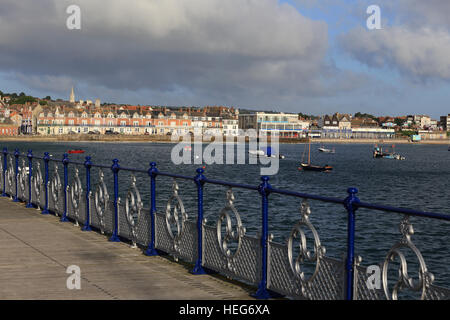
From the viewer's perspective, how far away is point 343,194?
5222 cm

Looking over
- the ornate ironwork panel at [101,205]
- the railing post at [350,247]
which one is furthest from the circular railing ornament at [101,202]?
the railing post at [350,247]

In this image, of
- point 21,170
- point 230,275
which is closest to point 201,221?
point 230,275

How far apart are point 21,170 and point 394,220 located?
22175 millimetres

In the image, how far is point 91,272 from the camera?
7.73 metres

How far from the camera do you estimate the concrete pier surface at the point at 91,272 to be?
667 cm

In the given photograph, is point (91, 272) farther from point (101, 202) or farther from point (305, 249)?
point (101, 202)

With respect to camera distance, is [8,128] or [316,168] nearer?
[316,168]

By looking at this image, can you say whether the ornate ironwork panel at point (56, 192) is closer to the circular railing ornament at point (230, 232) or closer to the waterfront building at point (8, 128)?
the circular railing ornament at point (230, 232)

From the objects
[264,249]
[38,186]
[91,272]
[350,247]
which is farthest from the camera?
[38,186]

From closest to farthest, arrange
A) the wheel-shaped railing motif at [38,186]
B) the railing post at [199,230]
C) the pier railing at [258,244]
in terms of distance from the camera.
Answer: the pier railing at [258,244] < the railing post at [199,230] < the wheel-shaped railing motif at [38,186]

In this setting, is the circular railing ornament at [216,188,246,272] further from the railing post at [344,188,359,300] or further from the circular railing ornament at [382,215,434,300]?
the circular railing ornament at [382,215,434,300]

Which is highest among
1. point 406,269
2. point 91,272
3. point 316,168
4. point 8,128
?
point 8,128

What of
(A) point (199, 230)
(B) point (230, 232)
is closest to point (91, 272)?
(A) point (199, 230)
